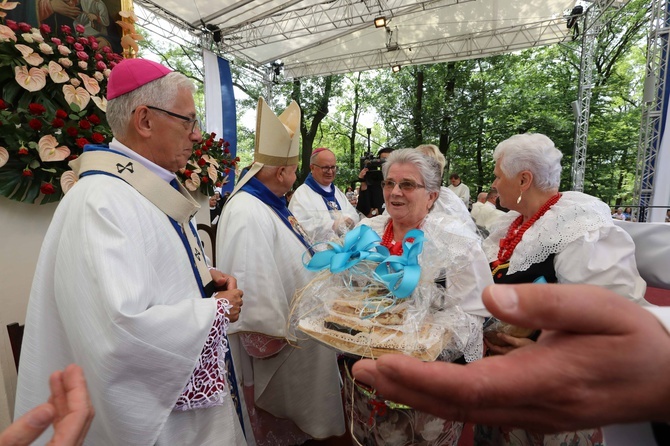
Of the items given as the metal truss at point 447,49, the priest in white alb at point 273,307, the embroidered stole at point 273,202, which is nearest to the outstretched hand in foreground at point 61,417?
the priest in white alb at point 273,307

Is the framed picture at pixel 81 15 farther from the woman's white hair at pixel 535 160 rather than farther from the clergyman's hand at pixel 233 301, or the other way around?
the woman's white hair at pixel 535 160

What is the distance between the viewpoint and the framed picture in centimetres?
263

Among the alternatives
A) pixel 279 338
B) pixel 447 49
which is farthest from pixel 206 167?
pixel 447 49

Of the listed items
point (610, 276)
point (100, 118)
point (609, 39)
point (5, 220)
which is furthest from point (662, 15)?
point (609, 39)

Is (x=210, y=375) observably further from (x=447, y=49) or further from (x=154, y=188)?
(x=447, y=49)

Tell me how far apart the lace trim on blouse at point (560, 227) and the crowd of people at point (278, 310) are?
1 centimetres

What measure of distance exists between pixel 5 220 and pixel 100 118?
977mm

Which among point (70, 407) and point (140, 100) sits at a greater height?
point (140, 100)

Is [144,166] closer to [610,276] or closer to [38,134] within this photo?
[38,134]

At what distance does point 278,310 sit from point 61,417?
1557 mm

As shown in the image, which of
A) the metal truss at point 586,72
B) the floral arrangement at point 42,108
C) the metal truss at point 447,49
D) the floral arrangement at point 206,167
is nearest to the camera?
the floral arrangement at point 42,108

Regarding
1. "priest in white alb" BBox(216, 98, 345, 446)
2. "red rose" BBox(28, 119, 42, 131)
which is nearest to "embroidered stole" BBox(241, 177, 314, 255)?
"priest in white alb" BBox(216, 98, 345, 446)

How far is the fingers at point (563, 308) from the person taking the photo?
1.58 ft

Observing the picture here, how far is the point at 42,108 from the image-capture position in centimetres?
224
